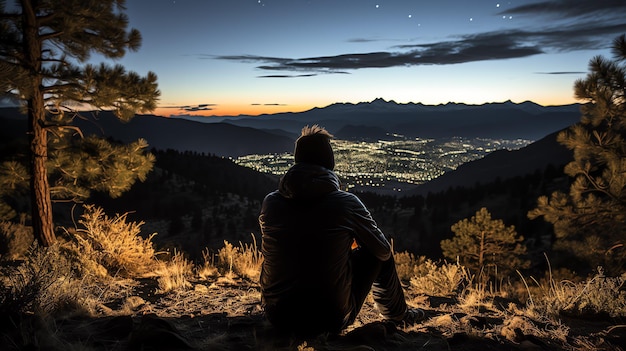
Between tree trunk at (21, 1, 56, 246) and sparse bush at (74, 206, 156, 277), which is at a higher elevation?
tree trunk at (21, 1, 56, 246)

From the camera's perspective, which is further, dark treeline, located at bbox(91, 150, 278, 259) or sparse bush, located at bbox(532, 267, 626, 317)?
dark treeline, located at bbox(91, 150, 278, 259)

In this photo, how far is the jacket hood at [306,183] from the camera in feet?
8.25

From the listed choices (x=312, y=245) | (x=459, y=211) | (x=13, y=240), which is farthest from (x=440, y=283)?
(x=459, y=211)

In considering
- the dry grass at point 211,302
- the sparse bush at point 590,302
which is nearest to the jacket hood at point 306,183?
the dry grass at point 211,302

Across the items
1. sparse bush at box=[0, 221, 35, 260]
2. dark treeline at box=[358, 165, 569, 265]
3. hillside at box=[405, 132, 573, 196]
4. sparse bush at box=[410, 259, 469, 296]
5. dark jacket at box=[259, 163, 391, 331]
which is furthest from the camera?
hillside at box=[405, 132, 573, 196]

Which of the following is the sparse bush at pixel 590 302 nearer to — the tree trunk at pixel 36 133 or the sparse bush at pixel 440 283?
the sparse bush at pixel 440 283

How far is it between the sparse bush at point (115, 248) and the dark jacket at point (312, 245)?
3893mm

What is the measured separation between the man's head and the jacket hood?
5.1 inches

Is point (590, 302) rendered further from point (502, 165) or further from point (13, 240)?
point (502, 165)

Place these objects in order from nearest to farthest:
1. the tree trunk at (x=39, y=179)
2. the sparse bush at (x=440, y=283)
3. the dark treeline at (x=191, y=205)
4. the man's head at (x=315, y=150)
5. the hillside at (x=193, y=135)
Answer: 1. the man's head at (x=315, y=150)
2. the sparse bush at (x=440, y=283)
3. the tree trunk at (x=39, y=179)
4. the dark treeline at (x=191, y=205)
5. the hillside at (x=193, y=135)

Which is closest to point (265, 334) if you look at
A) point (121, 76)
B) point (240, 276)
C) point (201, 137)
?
point (240, 276)

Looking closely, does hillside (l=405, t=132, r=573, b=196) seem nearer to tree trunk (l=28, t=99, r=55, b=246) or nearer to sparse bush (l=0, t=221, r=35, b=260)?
sparse bush (l=0, t=221, r=35, b=260)

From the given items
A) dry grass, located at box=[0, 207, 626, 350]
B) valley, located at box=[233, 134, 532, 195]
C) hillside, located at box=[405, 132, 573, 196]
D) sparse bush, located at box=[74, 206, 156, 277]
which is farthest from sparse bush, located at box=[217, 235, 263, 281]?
hillside, located at box=[405, 132, 573, 196]

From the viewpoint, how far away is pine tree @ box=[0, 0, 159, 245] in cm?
626
